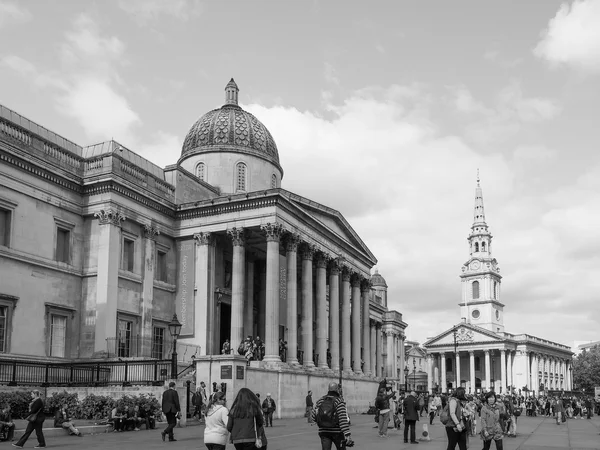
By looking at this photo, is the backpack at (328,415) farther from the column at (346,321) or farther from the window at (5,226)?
the column at (346,321)

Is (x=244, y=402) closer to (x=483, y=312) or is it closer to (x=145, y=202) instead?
(x=145, y=202)

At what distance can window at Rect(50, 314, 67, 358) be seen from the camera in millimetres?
33500

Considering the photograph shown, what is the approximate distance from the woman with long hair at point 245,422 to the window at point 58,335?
25725mm

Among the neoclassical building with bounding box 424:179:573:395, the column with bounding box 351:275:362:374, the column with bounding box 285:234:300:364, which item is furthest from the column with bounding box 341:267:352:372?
the neoclassical building with bounding box 424:179:573:395

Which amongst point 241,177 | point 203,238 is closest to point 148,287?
point 203,238

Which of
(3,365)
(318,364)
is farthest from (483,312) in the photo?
(3,365)

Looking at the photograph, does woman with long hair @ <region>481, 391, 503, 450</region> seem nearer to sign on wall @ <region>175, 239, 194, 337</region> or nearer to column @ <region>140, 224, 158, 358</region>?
column @ <region>140, 224, 158, 358</region>

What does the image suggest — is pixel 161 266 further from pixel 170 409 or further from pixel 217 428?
pixel 217 428

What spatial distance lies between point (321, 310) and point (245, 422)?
117 ft

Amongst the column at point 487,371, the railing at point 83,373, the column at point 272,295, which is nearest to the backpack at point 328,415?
the railing at point 83,373

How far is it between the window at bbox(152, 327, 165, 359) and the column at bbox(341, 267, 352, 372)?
14.4 meters

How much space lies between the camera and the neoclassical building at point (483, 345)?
132 metres

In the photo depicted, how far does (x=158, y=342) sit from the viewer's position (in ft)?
128

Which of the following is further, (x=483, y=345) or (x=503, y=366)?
(x=483, y=345)
